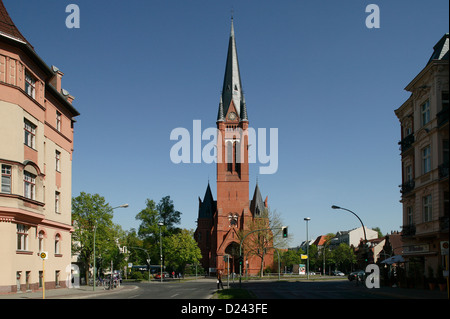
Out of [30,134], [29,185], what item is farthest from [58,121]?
[29,185]

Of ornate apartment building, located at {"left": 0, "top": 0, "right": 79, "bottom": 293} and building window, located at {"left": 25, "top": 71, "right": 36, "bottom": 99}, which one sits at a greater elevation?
building window, located at {"left": 25, "top": 71, "right": 36, "bottom": 99}

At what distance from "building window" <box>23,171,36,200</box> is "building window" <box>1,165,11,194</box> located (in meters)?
1.83

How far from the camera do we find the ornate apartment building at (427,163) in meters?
30.3

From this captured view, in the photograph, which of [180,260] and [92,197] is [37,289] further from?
[180,260]

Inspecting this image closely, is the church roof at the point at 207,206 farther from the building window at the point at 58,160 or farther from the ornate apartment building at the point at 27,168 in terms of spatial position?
the building window at the point at 58,160

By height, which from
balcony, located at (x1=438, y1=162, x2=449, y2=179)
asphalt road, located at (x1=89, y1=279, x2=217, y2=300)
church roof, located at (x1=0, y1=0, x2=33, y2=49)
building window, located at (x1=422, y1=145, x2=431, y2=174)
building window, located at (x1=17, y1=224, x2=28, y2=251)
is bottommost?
asphalt road, located at (x1=89, y1=279, x2=217, y2=300)

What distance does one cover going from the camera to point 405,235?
36.8 metres

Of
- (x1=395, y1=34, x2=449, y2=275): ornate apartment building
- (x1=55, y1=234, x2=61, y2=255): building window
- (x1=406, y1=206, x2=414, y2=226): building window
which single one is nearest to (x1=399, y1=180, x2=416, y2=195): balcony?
(x1=395, y1=34, x2=449, y2=275): ornate apartment building

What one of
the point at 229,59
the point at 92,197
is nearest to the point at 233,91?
the point at 229,59

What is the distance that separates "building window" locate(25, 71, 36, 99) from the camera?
32784mm

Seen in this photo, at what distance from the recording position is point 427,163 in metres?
32.8

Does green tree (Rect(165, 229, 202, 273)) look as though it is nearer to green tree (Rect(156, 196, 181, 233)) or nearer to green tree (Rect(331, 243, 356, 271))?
green tree (Rect(156, 196, 181, 233))

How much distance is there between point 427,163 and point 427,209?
299 cm
